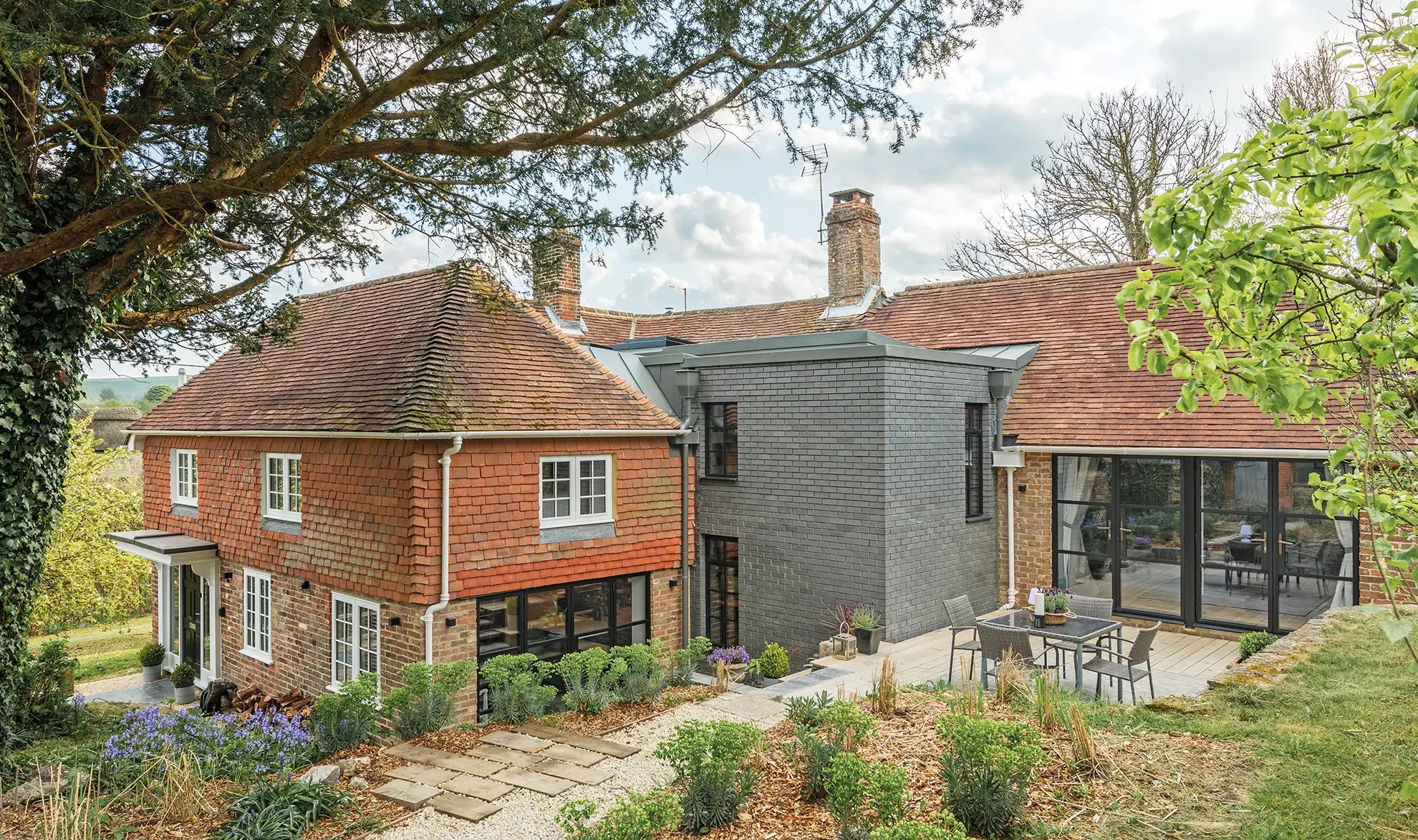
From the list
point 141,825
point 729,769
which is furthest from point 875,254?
point 141,825

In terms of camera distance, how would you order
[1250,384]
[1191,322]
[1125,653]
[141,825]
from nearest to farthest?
1. [1250,384]
2. [141,825]
3. [1125,653]
4. [1191,322]

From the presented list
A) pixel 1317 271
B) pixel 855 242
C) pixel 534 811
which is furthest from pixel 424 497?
pixel 855 242

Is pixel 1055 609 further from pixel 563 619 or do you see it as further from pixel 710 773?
pixel 563 619

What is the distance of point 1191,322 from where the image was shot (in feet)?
45.6

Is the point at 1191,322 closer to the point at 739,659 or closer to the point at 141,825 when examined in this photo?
the point at 739,659

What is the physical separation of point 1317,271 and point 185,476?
1850 centimetres

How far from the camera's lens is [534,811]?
232 inches

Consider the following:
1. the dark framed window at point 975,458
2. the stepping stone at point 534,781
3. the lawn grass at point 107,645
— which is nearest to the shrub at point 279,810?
the stepping stone at point 534,781

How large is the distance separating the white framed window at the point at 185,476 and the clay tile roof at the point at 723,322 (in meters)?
9.04

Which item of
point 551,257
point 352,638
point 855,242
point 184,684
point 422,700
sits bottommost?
point 184,684

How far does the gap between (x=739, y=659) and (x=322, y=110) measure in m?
8.82

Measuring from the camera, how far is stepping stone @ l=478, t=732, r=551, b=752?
7296 mm

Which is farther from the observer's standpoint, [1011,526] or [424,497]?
[1011,526]

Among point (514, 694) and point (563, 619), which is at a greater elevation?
point (514, 694)
